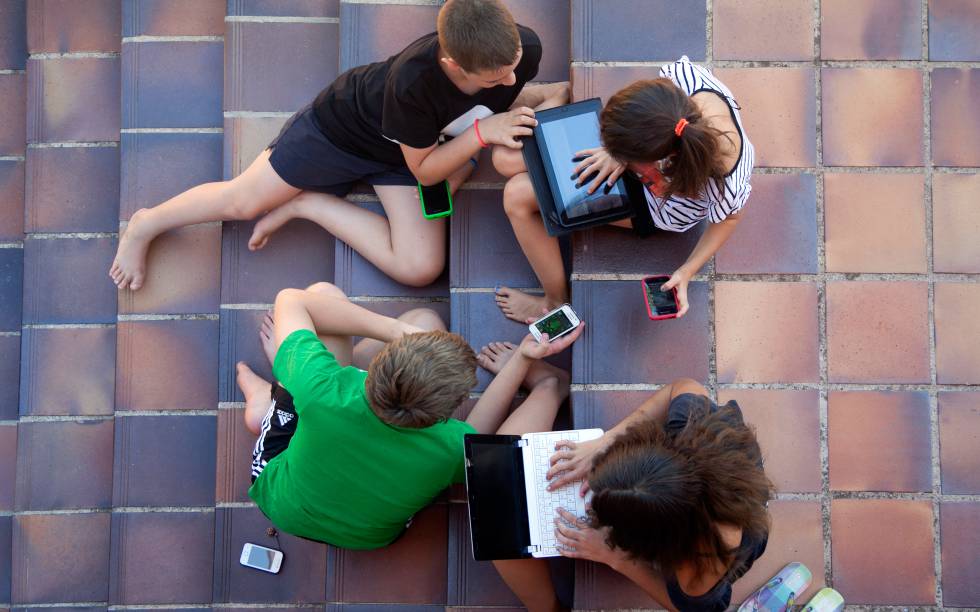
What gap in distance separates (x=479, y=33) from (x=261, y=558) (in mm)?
1894

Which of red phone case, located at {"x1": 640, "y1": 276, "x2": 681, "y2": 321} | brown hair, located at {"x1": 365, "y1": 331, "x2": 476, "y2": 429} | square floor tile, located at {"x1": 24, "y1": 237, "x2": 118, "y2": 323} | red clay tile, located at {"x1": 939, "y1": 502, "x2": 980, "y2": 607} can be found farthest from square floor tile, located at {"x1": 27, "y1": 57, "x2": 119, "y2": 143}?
red clay tile, located at {"x1": 939, "y1": 502, "x2": 980, "y2": 607}

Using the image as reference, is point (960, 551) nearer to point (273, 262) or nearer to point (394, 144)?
point (394, 144)

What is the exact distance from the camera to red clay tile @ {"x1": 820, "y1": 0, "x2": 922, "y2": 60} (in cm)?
258

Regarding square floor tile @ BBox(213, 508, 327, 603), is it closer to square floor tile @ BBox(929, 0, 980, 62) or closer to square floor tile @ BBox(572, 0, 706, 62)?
square floor tile @ BBox(572, 0, 706, 62)

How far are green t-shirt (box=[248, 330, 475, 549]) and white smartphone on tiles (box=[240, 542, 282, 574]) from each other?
46 cm

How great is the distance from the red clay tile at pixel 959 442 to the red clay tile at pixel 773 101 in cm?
95

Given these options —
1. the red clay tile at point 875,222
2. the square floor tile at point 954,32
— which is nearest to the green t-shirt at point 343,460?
the red clay tile at point 875,222

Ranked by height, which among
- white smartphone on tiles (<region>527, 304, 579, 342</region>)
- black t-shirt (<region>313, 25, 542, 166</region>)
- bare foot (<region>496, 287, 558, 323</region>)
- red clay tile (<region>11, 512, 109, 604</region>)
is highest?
black t-shirt (<region>313, 25, 542, 166</region>)

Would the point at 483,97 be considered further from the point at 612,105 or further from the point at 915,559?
the point at 915,559

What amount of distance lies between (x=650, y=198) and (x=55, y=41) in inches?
96.5

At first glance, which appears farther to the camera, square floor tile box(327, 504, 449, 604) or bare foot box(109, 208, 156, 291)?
bare foot box(109, 208, 156, 291)

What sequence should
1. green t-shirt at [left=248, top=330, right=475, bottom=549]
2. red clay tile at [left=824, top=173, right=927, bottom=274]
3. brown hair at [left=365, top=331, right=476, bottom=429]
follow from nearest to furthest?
brown hair at [left=365, top=331, right=476, bottom=429] → green t-shirt at [left=248, top=330, right=475, bottom=549] → red clay tile at [left=824, top=173, right=927, bottom=274]

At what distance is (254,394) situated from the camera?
273 centimetres

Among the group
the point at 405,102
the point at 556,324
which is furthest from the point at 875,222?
the point at 405,102
